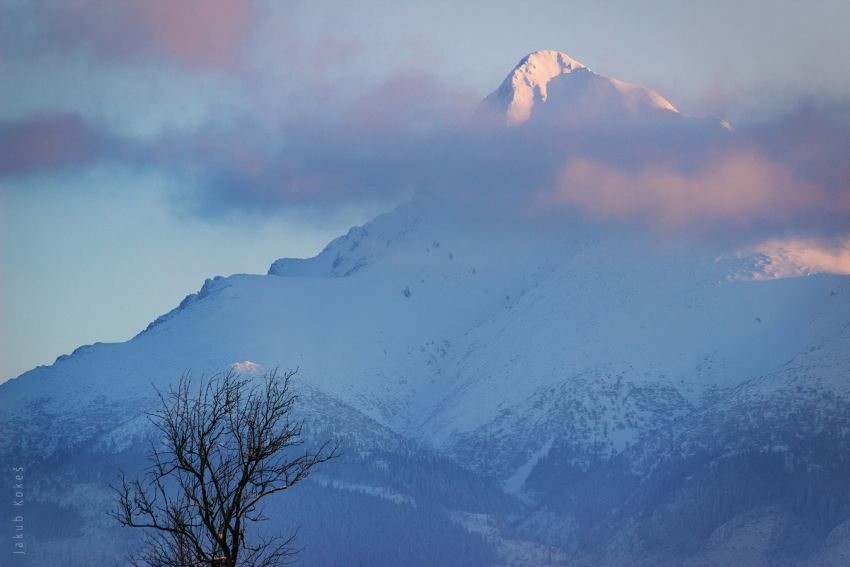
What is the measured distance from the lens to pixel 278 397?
44062 millimetres

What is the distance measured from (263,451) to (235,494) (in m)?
1.86

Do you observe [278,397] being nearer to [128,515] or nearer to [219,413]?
[219,413]

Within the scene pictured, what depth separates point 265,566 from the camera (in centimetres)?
4394

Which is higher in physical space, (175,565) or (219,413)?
(219,413)

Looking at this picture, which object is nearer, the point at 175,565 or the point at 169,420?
the point at 169,420

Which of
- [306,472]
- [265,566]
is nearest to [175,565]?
[265,566]

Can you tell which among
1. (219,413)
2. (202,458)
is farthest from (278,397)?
(202,458)

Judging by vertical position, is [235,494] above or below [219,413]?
below

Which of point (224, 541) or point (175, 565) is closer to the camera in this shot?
point (224, 541)

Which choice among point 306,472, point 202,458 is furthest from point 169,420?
point 306,472

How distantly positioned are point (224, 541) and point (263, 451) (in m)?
3.71

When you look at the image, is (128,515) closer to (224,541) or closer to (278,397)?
(224,541)

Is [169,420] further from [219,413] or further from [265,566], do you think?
[265,566]

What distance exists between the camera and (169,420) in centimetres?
4088
